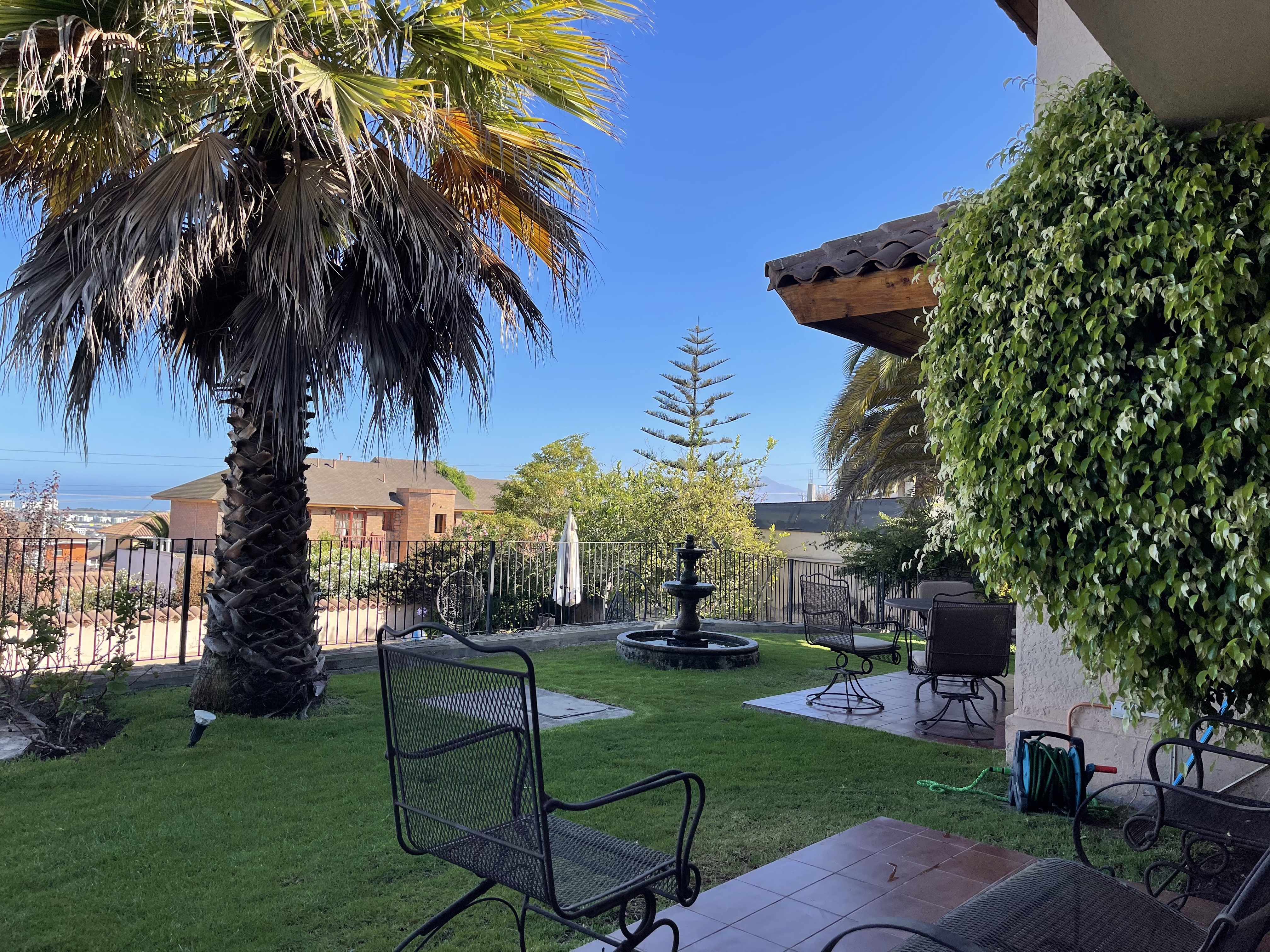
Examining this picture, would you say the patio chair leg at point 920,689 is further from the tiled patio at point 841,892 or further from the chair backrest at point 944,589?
the tiled patio at point 841,892

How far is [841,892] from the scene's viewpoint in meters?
3.32

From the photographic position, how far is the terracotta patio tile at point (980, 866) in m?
3.50

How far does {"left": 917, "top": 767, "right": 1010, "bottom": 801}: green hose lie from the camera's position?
15.5ft

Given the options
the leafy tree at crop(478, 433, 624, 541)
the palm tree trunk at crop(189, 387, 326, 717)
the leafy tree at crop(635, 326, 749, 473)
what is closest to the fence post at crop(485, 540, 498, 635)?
the palm tree trunk at crop(189, 387, 326, 717)

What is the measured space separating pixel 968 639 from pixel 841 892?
11.3 ft

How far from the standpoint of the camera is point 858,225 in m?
40.4

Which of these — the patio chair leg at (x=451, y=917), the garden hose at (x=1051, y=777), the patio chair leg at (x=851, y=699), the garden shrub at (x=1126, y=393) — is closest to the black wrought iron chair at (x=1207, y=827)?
the garden shrub at (x=1126, y=393)

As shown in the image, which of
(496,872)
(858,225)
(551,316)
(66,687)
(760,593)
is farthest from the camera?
(858,225)

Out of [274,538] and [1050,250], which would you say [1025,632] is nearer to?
[1050,250]

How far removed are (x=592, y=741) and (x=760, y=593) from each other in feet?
32.0

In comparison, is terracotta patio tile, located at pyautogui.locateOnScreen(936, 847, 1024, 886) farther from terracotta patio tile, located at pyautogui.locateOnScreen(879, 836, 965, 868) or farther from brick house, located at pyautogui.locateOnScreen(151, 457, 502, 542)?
brick house, located at pyautogui.locateOnScreen(151, 457, 502, 542)

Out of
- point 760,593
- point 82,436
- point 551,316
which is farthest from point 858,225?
point 82,436

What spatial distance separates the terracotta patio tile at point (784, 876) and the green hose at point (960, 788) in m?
1.56

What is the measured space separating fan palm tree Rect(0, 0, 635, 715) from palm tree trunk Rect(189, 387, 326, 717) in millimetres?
17
